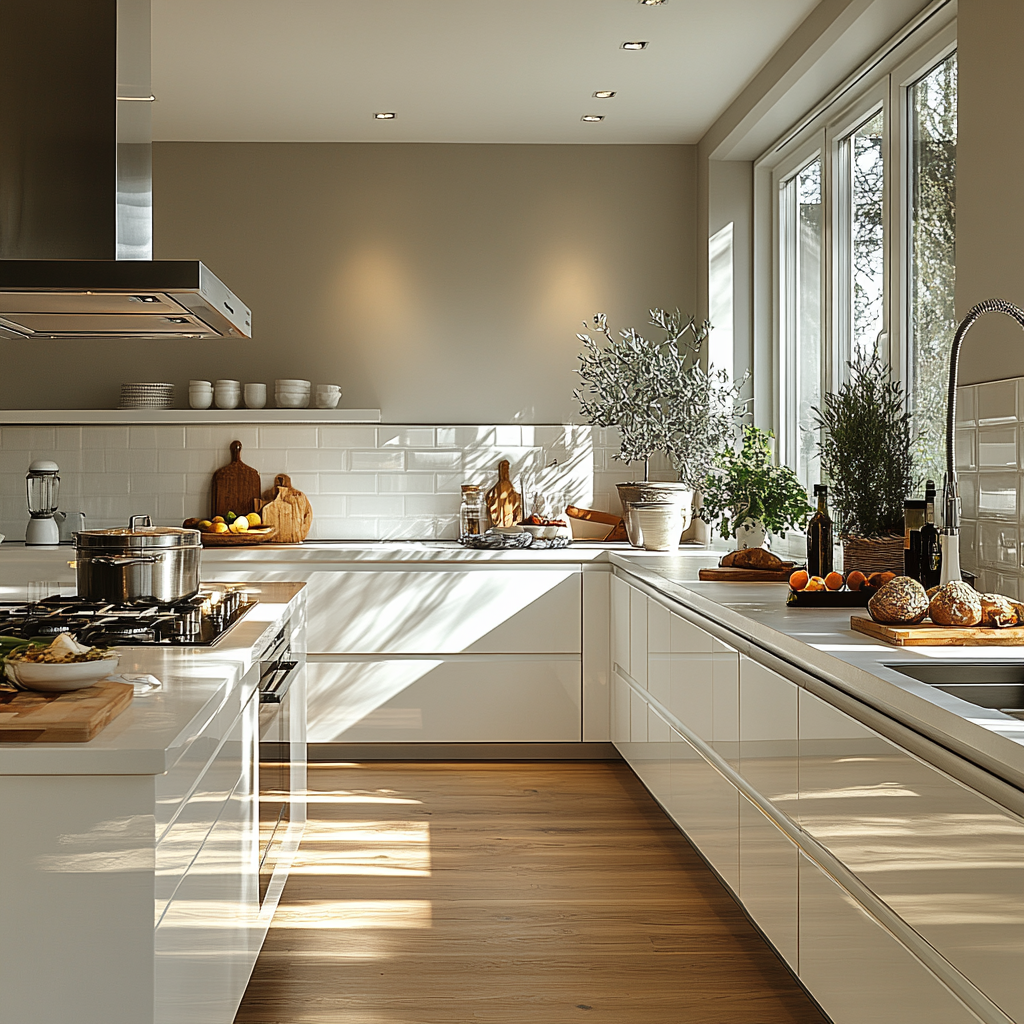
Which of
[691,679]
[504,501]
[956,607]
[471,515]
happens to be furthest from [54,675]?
[504,501]

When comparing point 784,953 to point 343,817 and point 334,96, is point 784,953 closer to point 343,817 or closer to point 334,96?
point 343,817

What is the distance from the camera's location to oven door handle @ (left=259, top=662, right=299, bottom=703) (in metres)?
2.49

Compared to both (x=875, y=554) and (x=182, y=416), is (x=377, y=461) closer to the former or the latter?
(x=182, y=416)

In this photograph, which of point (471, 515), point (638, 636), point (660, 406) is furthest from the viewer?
point (471, 515)

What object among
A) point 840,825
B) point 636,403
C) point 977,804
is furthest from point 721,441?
point 977,804

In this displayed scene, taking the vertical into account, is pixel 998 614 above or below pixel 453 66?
below

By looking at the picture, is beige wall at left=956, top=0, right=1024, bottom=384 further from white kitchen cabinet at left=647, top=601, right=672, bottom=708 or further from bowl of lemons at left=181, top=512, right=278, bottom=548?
bowl of lemons at left=181, top=512, right=278, bottom=548

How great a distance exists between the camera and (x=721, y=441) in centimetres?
463

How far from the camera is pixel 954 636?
6.61 ft

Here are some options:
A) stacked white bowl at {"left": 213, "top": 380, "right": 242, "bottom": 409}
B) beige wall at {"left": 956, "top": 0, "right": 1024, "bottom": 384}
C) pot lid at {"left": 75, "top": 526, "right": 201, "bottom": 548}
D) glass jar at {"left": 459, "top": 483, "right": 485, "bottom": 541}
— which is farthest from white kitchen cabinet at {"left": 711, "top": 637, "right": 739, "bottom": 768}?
stacked white bowl at {"left": 213, "top": 380, "right": 242, "bottom": 409}

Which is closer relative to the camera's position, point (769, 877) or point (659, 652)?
point (769, 877)

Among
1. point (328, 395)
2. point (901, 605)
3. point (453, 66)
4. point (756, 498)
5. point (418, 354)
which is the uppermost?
point (453, 66)

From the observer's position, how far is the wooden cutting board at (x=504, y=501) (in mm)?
5168

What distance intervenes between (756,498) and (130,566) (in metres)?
2.13
